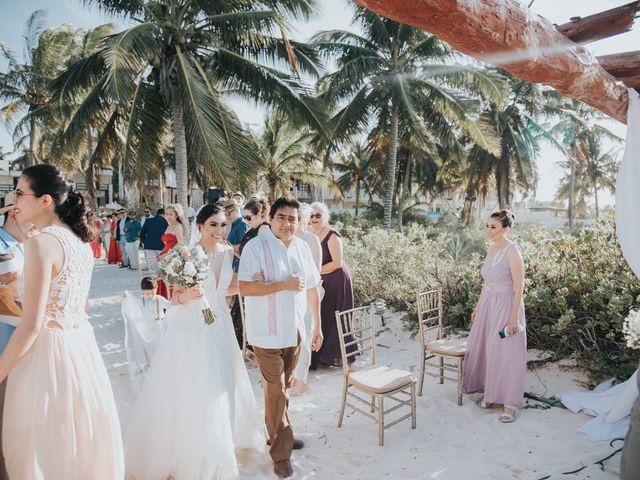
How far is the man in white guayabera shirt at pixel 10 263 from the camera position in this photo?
2814mm

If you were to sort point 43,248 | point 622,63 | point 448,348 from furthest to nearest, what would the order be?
point 448,348 < point 622,63 < point 43,248

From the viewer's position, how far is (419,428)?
4.22m

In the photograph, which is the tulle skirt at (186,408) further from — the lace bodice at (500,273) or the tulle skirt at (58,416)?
the lace bodice at (500,273)

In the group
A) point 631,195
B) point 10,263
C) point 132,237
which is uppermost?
point 631,195

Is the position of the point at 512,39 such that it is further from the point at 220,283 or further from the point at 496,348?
the point at 496,348

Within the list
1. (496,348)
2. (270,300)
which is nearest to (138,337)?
(270,300)

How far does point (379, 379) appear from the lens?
13.0ft

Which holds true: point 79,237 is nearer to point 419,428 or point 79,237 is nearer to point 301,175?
point 419,428

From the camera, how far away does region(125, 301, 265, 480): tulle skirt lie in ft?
9.86

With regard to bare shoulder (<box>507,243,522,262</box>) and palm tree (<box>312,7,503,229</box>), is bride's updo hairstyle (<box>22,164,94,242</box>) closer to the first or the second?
bare shoulder (<box>507,243,522,262</box>)

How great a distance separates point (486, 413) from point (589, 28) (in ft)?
11.7

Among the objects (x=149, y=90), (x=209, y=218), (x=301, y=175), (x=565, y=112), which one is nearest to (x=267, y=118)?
(x=301, y=175)

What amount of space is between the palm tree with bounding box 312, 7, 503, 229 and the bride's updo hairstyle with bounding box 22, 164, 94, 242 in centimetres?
1370

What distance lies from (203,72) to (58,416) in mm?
10123
